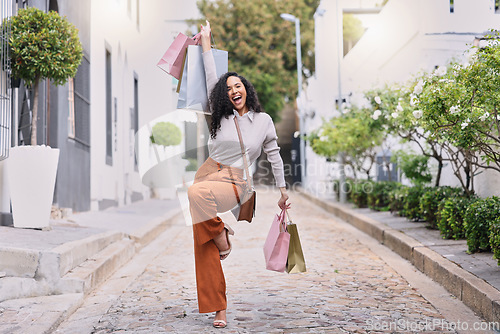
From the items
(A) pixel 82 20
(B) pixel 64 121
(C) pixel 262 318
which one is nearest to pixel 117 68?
(A) pixel 82 20

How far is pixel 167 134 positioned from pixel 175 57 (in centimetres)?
1781

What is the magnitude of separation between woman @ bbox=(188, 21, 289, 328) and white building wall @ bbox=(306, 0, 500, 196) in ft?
13.9

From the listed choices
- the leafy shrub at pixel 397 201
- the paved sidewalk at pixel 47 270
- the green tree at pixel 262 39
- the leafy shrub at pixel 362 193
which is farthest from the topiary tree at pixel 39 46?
the green tree at pixel 262 39

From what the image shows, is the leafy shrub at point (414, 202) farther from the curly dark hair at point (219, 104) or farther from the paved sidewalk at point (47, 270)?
the curly dark hair at point (219, 104)

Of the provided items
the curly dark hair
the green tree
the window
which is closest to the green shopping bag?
the curly dark hair

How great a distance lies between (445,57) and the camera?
39.6ft

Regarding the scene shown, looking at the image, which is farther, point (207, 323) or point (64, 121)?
point (64, 121)

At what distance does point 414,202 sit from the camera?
10.2 meters

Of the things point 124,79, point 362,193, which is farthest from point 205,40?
point 124,79

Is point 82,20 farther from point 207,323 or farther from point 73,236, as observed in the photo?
point 207,323

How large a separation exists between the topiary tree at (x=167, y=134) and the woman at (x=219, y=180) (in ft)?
58.6

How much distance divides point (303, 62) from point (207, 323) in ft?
114

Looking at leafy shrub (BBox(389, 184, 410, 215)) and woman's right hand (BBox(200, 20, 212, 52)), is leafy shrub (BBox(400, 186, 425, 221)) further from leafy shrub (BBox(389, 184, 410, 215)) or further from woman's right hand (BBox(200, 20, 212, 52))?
woman's right hand (BBox(200, 20, 212, 52))

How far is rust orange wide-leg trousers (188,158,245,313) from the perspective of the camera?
4.23 meters
